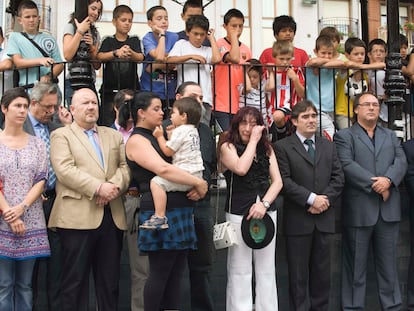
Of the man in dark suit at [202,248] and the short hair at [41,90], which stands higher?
the short hair at [41,90]

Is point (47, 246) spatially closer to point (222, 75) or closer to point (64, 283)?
point (64, 283)

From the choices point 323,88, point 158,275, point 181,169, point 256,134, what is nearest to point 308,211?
point 256,134

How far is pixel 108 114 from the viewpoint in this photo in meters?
6.25

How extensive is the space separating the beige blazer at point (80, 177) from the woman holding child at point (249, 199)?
94 centimetres

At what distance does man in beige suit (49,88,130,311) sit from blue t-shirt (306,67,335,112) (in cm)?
259

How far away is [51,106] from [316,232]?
2635mm

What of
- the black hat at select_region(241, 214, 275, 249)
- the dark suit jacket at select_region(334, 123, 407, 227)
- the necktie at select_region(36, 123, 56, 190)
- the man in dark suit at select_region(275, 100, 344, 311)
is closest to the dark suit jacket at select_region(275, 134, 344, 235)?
the man in dark suit at select_region(275, 100, 344, 311)

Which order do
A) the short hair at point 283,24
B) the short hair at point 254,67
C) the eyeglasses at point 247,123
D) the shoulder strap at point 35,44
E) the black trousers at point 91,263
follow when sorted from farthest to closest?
1. the short hair at point 283,24
2. the short hair at point 254,67
3. the shoulder strap at point 35,44
4. the eyeglasses at point 247,123
5. the black trousers at point 91,263

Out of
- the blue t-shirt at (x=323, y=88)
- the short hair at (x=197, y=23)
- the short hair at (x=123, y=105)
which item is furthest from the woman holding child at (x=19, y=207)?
the blue t-shirt at (x=323, y=88)

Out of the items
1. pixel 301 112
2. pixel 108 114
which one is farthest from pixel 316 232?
pixel 108 114

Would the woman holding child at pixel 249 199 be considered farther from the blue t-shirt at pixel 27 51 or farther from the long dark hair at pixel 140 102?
the blue t-shirt at pixel 27 51

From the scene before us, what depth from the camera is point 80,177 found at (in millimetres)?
4691

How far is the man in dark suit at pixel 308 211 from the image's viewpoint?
17.9ft

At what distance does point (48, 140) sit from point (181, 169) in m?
1.43
